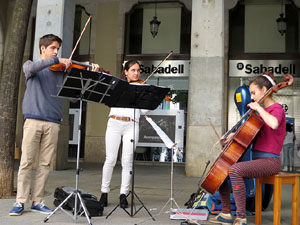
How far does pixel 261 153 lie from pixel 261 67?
8.45 metres

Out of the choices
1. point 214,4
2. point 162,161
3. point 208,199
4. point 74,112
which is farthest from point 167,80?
point 208,199

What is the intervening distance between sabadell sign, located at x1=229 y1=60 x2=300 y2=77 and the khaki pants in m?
8.53

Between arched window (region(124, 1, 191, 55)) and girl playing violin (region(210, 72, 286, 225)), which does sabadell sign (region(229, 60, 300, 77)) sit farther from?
girl playing violin (region(210, 72, 286, 225))

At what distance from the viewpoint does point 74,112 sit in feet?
44.0

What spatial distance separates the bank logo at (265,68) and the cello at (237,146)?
327 inches

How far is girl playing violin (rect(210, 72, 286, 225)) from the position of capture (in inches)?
139

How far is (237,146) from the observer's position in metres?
3.60

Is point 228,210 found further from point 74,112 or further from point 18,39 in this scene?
point 74,112

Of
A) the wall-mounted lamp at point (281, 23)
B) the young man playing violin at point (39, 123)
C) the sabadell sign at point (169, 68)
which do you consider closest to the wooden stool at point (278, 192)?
the young man playing violin at point (39, 123)

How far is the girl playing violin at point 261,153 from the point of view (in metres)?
3.53

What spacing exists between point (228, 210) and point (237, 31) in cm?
932

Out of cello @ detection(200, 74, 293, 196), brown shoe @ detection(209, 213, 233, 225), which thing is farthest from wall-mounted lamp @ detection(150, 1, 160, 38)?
brown shoe @ detection(209, 213, 233, 225)

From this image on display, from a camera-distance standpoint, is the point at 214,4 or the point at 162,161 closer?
the point at 214,4

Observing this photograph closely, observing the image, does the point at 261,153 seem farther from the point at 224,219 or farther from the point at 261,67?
the point at 261,67
